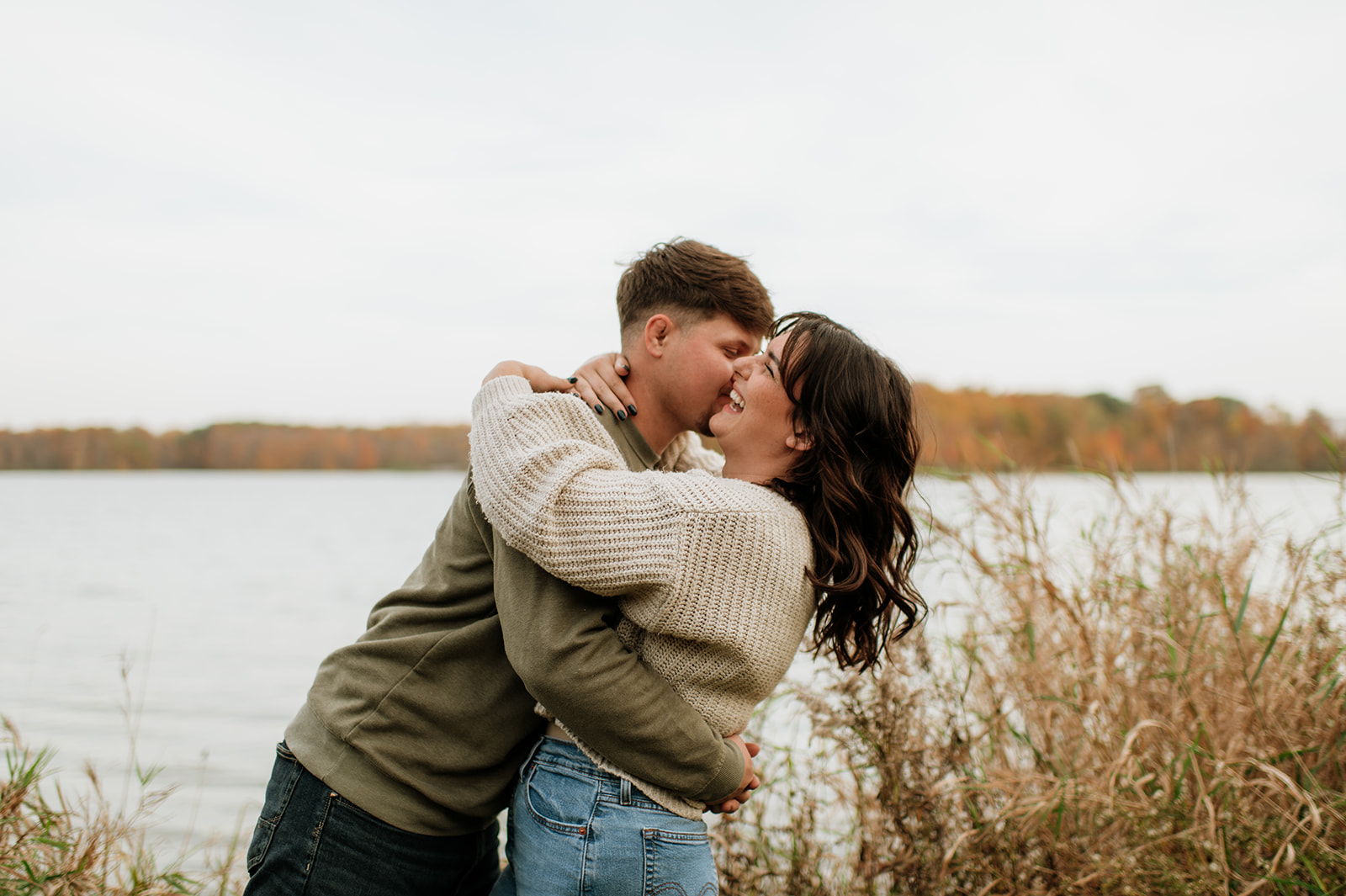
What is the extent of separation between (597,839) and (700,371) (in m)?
1.04

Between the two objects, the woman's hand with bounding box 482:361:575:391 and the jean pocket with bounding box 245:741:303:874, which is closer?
the jean pocket with bounding box 245:741:303:874

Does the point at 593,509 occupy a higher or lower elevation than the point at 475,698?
higher

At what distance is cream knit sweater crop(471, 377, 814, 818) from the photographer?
1.47 metres

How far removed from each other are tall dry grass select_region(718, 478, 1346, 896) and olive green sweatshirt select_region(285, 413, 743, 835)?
52.1 inches

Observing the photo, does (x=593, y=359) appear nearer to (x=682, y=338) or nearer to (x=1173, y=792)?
(x=682, y=338)

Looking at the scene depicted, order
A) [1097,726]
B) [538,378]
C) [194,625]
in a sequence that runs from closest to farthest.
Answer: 1. [538,378]
2. [1097,726]
3. [194,625]

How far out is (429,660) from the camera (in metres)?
1.68

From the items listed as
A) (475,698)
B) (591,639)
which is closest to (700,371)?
(591,639)

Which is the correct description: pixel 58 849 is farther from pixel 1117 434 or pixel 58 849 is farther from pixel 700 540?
pixel 1117 434

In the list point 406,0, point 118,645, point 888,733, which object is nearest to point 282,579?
point 118,645

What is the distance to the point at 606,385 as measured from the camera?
2.03m

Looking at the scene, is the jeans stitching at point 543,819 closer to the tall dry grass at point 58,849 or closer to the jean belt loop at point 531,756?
the jean belt loop at point 531,756

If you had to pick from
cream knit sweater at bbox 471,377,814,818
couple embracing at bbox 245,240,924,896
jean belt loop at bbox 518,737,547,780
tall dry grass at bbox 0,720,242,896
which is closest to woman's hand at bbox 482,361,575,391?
couple embracing at bbox 245,240,924,896

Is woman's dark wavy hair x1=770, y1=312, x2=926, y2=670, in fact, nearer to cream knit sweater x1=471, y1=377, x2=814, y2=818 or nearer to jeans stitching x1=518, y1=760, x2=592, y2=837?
cream knit sweater x1=471, y1=377, x2=814, y2=818
